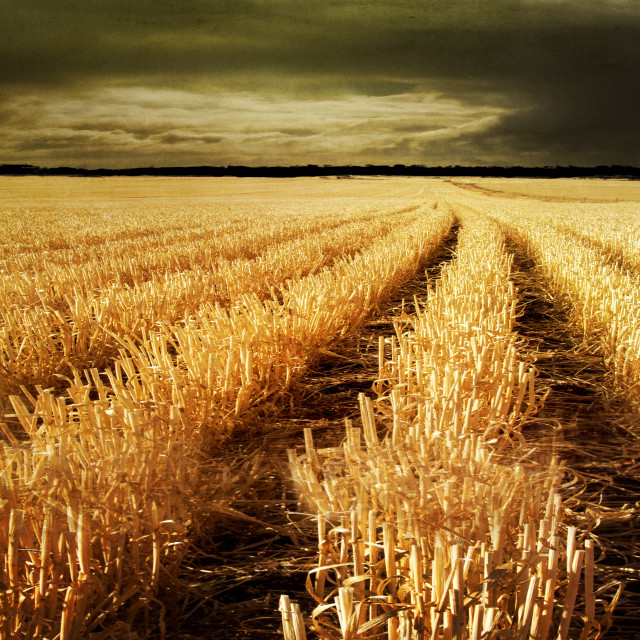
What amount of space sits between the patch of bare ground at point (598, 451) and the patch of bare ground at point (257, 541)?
0.98 meters

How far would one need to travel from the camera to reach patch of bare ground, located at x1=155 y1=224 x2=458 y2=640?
186cm

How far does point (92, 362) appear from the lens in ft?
14.5

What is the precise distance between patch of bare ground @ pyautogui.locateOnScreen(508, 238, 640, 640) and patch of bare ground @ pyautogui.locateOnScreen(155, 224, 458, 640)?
0.98 metres

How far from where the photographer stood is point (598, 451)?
10.0ft

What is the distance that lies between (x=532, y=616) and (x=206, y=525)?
4.20ft

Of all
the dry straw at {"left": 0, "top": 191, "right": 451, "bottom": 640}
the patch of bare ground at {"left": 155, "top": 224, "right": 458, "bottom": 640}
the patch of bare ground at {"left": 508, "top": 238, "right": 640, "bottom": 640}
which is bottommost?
the patch of bare ground at {"left": 155, "top": 224, "right": 458, "bottom": 640}

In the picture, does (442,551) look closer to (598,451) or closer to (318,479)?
(318,479)

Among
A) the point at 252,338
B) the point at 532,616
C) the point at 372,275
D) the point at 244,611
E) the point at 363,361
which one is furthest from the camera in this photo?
the point at 372,275

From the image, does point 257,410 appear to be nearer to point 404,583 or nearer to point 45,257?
point 404,583

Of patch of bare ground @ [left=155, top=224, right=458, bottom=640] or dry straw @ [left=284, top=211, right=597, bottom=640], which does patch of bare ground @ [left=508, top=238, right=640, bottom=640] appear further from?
patch of bare ground @ [left=155, top=224, right=458, bottom=640]

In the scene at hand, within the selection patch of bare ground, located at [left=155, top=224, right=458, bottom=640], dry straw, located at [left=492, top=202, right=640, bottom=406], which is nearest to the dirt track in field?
patch of bare ground, located at [left=155, top=224, right=458, bottom=640]

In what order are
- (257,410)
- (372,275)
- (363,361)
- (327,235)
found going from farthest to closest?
(327,235) < (372,275) < (363,361) < (257,410)

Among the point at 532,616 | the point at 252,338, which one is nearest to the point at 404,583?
the point at 532,616

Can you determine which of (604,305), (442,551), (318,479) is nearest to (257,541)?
(318,479)
